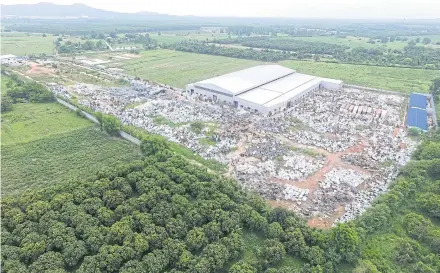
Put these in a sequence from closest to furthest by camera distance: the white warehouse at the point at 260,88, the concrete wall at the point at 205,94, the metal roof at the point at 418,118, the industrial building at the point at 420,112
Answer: the metal roof at the point at 418,118, the industrial building at the point at 420,112, the white warehouse at the point at 260,88, the concrete wall at the point at 205,94

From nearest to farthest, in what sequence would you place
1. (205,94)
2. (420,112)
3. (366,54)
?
1. (420,112)
2. (205,94)
3. (366,54)

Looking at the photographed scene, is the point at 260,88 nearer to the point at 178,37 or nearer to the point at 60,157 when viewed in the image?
the point at 60,157

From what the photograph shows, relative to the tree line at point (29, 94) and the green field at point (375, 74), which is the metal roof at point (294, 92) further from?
the tree line at point (29, 94)

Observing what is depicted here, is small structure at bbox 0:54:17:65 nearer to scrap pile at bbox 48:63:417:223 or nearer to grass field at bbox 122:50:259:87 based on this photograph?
grass field at bbox 122:50:259:87

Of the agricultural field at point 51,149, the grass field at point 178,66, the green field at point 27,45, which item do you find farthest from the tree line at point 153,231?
the green field at point 27,45

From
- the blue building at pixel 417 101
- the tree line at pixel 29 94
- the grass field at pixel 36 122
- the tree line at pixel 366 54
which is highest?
the tree line at pixel 366 54

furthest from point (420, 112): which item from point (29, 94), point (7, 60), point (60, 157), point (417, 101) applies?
point (7, 60)

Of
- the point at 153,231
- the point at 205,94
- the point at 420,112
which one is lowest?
the point at 153,231
